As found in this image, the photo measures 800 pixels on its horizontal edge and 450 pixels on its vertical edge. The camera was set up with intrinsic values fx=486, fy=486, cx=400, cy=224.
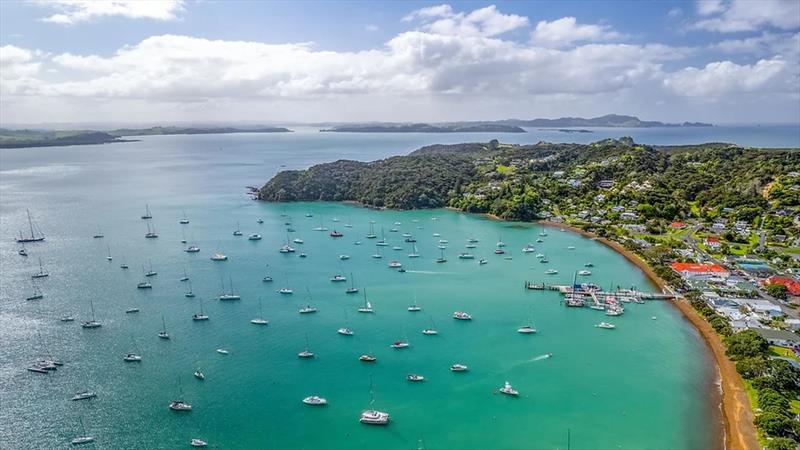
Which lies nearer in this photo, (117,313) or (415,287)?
(117,313)

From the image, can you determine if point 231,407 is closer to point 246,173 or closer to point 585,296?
point 585,296

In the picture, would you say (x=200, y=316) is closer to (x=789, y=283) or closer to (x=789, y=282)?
(x=789, y=283)

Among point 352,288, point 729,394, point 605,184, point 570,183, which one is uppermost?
point 570,183

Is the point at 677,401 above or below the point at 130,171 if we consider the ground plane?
below

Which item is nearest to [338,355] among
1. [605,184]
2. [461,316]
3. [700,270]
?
[461,316]

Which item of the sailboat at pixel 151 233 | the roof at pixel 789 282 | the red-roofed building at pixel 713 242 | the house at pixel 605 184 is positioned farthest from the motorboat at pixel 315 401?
the house at pixel 605 184

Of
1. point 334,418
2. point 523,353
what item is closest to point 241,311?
point 334,418

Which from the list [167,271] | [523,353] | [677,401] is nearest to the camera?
[677,401]
